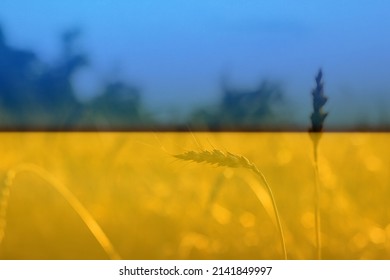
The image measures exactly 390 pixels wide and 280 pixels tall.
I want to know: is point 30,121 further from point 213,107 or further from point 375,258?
point 375,258

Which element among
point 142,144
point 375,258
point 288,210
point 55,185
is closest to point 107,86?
point 142,144

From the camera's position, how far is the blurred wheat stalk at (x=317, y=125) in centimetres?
120

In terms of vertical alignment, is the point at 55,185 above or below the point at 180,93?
below

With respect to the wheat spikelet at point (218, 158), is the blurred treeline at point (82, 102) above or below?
above

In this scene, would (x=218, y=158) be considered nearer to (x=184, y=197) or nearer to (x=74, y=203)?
(x=184, y=197)

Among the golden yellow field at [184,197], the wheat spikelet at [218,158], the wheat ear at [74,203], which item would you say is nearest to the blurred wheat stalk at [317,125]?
the golden yellow field at [184,197]

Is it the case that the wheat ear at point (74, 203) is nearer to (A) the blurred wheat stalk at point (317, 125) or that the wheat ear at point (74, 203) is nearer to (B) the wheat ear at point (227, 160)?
(B) the wheat ear at point (227, 160)

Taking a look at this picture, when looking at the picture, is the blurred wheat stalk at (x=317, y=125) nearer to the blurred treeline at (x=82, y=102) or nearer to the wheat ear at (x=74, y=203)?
the blurred treeline at (x=82, y=102)

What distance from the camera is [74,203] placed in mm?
1245

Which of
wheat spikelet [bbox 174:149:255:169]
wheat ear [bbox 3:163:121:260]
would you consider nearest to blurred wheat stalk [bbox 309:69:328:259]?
wheat spikelet [bbox 174:149:255:169]

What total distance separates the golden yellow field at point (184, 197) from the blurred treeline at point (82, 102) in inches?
1.3

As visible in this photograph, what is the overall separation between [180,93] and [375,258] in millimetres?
623

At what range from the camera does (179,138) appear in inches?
48.4

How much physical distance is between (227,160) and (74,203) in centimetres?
39
